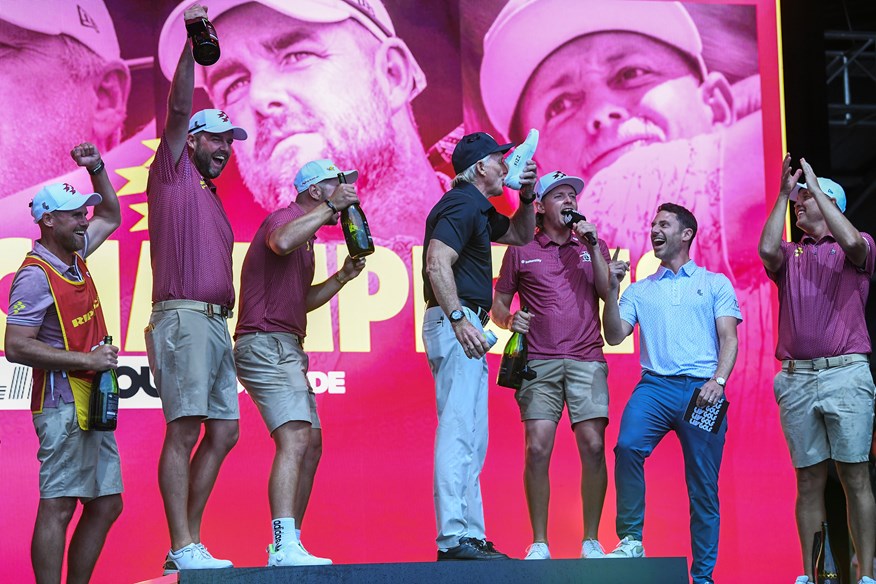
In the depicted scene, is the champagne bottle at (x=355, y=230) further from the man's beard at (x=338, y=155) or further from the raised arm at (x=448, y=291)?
the man's beard at (x=338, y=155)

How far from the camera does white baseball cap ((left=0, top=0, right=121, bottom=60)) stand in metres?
6.20

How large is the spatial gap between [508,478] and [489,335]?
2.25 meters

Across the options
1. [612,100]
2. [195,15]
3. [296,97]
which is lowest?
[195,15]

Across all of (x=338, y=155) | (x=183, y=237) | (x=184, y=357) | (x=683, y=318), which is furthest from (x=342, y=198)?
(x=338, y=155)

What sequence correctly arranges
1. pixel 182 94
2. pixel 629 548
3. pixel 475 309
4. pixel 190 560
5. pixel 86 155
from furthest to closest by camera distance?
pixel 629 548 < pixel 86 155 < pixel 475 309 < pixel 182 94 < pixel 190 560

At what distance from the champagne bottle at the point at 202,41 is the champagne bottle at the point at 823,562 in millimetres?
3183

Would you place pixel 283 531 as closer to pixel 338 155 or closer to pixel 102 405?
pixel 102 405

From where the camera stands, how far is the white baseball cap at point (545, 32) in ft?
22.3

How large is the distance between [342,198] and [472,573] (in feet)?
4.83

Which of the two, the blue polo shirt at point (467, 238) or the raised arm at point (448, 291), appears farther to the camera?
the blue polo shirt at point (467, 238)

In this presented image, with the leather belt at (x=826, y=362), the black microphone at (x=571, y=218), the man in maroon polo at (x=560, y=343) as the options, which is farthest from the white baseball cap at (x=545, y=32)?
the leather belt at (x=826, y=362)

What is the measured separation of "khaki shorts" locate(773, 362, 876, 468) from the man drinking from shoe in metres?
2.00

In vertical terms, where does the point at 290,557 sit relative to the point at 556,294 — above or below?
below

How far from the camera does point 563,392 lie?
5336mm
